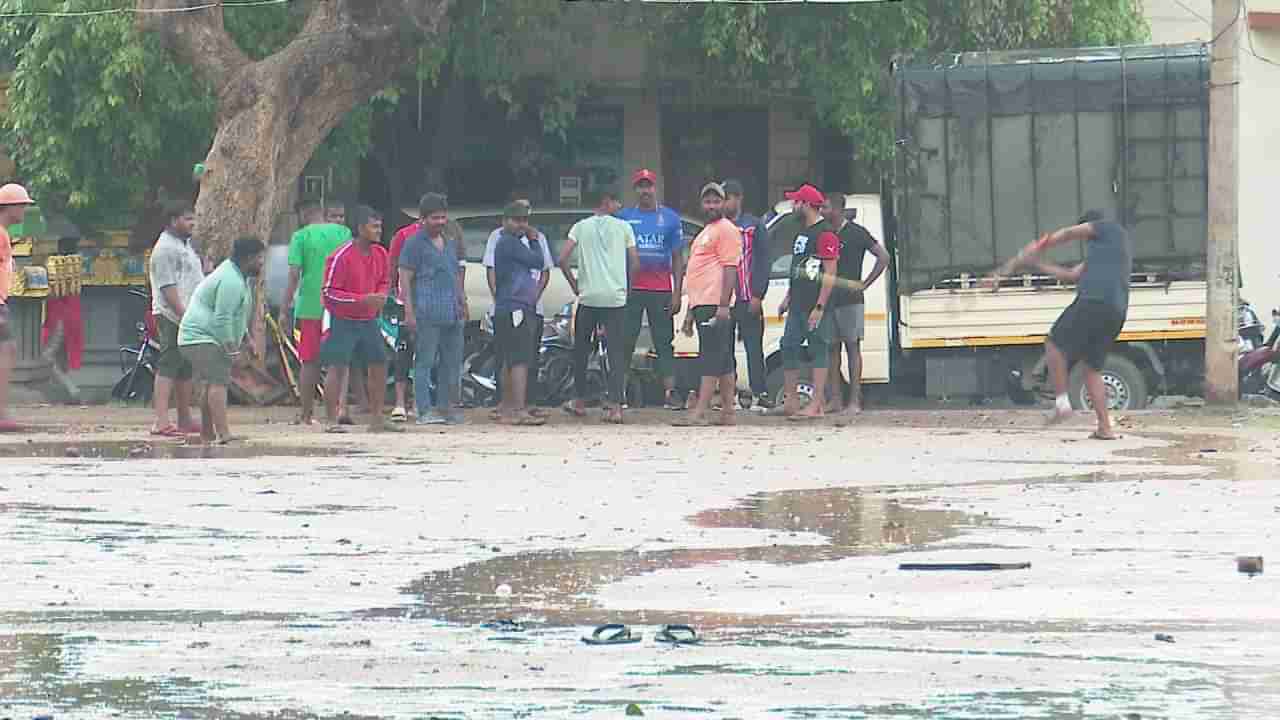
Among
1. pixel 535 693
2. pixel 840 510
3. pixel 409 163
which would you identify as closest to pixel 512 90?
pixel 409 163

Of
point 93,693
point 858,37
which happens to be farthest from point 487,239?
point 93,693

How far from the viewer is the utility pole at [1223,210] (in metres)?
18.9

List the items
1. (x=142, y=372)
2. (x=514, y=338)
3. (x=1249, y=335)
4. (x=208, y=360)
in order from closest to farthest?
(x=208, y=360), (x=514, y=338), (x=1249, y=335), (x=142, y=372)

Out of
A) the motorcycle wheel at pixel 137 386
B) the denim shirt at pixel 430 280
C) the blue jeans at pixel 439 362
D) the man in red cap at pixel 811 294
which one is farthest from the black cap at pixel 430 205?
the motorcycle wheel at pixel 137 386

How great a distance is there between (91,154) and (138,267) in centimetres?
121

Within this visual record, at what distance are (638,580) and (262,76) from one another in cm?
1153

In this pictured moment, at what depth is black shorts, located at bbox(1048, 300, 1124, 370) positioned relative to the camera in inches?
640

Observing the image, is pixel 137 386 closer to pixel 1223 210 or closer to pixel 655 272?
pixel 655 272

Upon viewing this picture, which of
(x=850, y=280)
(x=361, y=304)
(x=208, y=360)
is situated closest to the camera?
(x=208, y=360)

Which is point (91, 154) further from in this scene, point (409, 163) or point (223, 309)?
point (223, 309)

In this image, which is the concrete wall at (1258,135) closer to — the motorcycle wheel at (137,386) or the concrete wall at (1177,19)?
the concrete wall at (1177,19)

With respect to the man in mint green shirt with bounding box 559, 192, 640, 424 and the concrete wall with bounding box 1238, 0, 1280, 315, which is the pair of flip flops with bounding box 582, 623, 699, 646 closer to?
the man in mint green shirt with bounding box 559, 192, 640, 424

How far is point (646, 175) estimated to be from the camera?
18750mm

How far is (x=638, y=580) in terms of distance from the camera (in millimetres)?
9547
